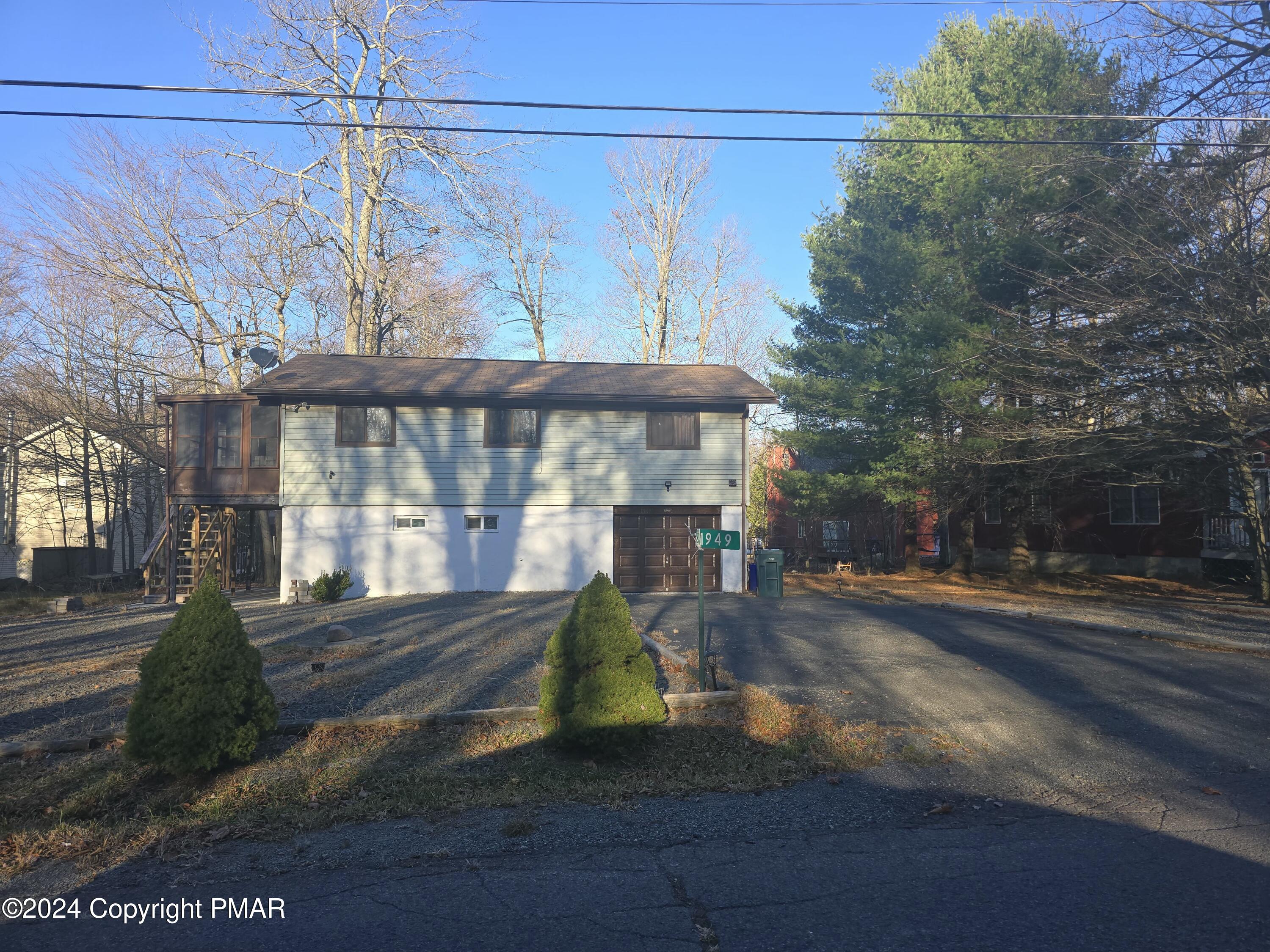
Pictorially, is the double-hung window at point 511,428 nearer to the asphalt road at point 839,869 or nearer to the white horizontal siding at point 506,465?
the white horizontal siding at point 506,465

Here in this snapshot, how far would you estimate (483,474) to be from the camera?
20.3 meters

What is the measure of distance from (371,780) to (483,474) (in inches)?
576

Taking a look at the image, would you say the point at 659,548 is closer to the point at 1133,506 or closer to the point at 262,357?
the point at 262,357

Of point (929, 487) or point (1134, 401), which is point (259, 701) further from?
point (929, 487)

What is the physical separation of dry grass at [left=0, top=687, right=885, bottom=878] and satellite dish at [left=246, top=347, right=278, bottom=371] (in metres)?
18.6

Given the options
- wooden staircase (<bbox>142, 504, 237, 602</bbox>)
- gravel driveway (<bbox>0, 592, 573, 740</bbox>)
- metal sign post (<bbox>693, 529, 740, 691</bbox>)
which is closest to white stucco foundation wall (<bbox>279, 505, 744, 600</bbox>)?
wooden staircase (<bbox>142, 504, 237, 602</bbox>)

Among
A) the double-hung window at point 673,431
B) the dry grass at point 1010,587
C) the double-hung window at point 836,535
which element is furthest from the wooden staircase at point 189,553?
the double-hung window at point 836,535

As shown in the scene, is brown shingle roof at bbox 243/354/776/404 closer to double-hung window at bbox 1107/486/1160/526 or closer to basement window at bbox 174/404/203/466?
basement window at bbox 174/404/203/466

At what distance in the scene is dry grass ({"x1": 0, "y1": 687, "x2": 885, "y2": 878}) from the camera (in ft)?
16.5

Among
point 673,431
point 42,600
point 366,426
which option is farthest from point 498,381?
point 42,600

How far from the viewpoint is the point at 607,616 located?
6.61 m

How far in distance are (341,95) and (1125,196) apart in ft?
45.9

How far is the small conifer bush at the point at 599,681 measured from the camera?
247 inches

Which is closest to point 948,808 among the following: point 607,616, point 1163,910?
point 1163,910
